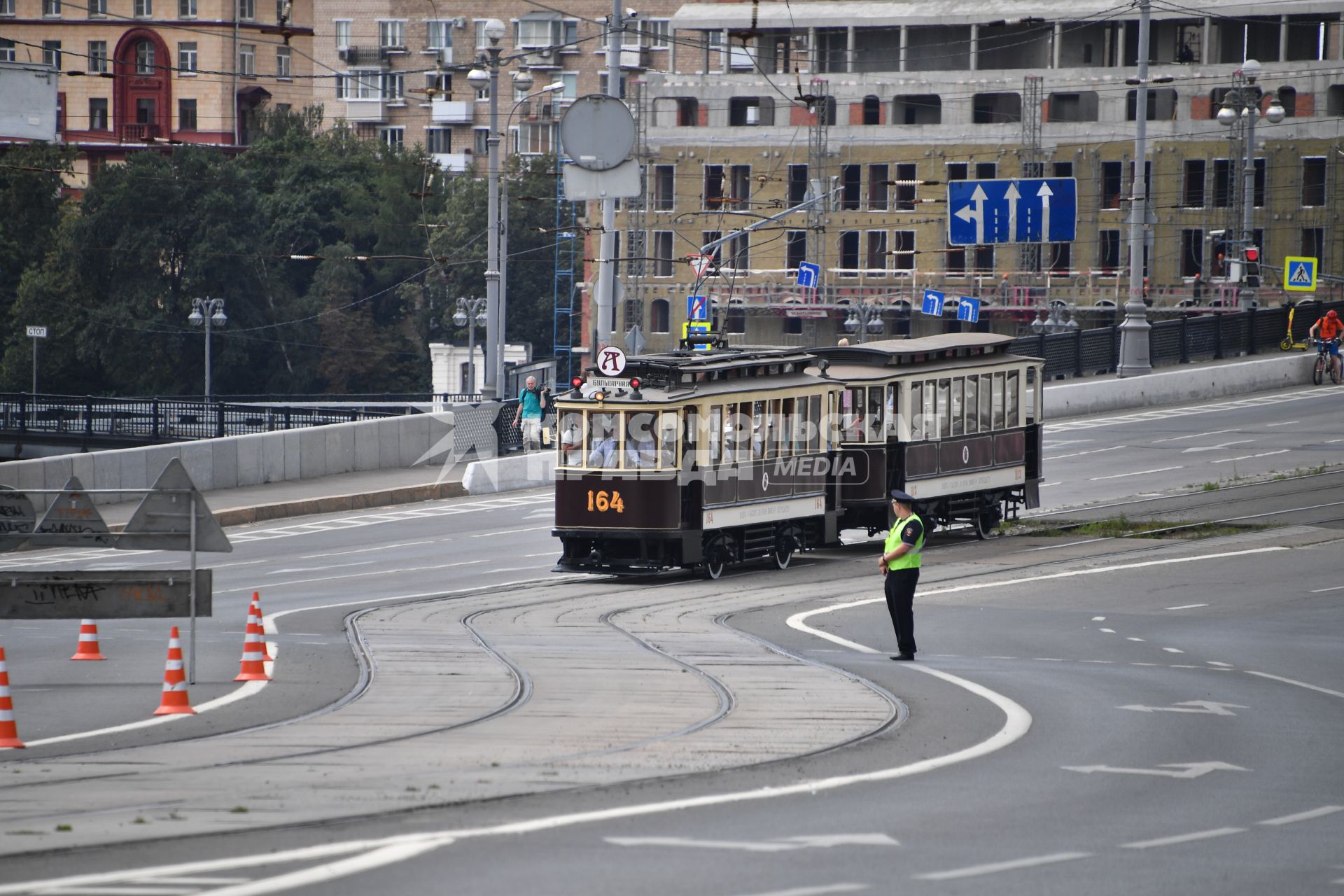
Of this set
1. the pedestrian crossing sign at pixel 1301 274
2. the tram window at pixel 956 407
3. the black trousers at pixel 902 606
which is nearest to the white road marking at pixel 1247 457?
the tram window at pixel 956 407

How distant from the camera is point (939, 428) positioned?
27312 mm

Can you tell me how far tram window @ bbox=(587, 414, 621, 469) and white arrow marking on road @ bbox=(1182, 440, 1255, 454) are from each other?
1729 cm

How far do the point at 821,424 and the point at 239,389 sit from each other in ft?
233

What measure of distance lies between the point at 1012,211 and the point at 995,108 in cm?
4928

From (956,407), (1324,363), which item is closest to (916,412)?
(956,407)

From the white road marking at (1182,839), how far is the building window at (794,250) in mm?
81744

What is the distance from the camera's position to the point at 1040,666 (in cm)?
1648

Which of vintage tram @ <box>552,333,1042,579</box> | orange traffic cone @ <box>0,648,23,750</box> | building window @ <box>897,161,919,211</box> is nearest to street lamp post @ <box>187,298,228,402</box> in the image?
building window @ <box>897,161,919,211</box>

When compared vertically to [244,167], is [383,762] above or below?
below

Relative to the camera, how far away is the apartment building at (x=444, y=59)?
114m

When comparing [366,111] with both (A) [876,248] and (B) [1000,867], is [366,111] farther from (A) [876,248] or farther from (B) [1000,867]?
(B) [1000,867]

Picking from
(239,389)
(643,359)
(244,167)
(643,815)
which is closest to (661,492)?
(643,359)

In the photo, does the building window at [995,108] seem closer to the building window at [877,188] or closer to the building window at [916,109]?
the building window at [916,109]

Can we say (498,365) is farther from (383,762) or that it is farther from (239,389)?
(239,389)
